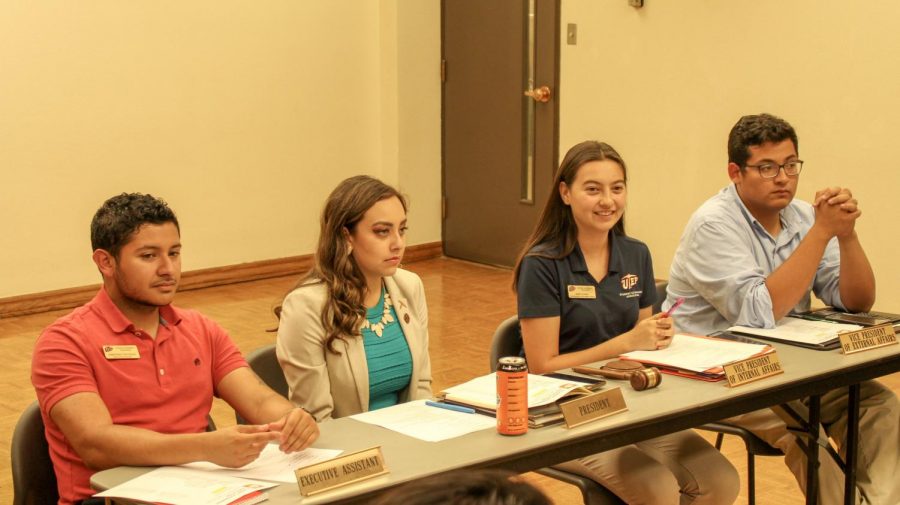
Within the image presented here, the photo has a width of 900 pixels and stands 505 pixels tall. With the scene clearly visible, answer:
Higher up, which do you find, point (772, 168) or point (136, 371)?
point (772, 168)

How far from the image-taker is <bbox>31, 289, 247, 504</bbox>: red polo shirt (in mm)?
2209

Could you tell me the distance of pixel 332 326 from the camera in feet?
8.61

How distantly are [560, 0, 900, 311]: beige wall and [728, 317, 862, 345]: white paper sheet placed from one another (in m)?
2.51

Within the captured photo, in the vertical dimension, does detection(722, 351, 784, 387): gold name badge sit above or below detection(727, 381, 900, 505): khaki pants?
above

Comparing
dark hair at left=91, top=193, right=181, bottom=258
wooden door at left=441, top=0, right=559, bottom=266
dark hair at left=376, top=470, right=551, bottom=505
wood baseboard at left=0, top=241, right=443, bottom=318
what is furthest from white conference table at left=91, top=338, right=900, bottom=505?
wooden door at left=441, top=0, right=559, bottom=266

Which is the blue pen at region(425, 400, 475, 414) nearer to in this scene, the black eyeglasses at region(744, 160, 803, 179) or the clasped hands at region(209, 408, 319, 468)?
the clasped hands at region(209, 408, 319, 468)

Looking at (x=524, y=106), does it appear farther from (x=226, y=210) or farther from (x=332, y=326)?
(x=332, y=326)

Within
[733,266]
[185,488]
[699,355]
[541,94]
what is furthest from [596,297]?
[541,94]

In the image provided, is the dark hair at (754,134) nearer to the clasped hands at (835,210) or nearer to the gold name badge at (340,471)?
the clasped hands at (835,210)

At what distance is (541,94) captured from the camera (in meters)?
6.88

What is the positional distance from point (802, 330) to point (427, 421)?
4.15 feet

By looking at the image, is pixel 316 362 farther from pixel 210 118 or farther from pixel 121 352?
pixel 210 118

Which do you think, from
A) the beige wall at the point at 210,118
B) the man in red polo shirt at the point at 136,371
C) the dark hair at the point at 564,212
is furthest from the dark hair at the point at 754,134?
the beige wall at the point at 210,118

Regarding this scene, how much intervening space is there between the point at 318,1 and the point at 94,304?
514 cm
